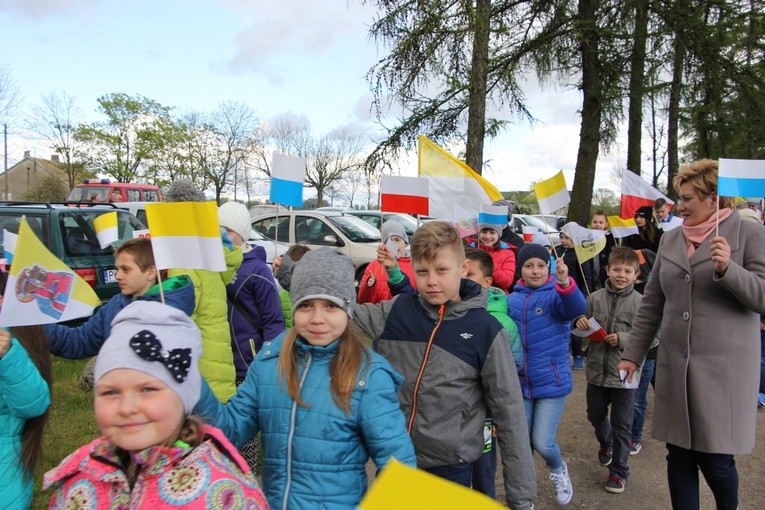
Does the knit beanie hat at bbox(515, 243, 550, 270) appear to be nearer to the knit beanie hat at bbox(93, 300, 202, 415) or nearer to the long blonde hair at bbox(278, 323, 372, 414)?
the long blonde hair at bbox(278, 323, 372, 414)

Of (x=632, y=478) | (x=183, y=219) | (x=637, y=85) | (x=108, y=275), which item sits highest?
(x=637, y=85)

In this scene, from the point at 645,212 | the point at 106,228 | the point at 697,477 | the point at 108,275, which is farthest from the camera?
the point at 108,275

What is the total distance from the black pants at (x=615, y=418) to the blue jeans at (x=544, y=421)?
581 millimetres

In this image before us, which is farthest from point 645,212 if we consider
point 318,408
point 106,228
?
point 318,408

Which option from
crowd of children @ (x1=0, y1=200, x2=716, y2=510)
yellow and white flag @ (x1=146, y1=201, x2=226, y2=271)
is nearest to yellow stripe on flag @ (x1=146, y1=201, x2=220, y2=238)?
yellow and white flag @ (x1=146, y1=201, x2=226, y2=271)

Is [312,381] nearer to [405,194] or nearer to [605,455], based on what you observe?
[405,194]

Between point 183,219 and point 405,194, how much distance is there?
6.94 feet

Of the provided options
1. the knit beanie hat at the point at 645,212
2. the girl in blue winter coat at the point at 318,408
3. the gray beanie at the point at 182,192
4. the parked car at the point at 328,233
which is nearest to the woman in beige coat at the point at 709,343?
the girl in blue winter coat at the point at 318,408

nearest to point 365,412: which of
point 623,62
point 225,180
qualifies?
point 623,62

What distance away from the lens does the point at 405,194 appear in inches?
173

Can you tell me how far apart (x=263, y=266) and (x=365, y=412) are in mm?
1925

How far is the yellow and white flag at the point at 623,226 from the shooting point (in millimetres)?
6473

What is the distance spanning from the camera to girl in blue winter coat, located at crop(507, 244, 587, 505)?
356 centimetres

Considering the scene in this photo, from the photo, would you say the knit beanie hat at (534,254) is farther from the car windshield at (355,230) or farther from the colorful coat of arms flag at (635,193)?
the car windshield at (355,230)
